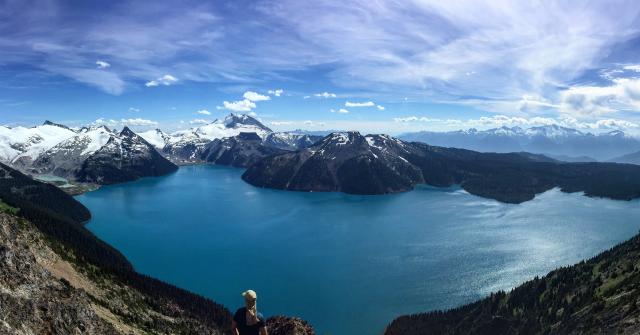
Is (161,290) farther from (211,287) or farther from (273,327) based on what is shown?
(273,327)

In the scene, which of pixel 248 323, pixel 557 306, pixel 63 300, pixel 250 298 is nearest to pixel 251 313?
pixel 248 323

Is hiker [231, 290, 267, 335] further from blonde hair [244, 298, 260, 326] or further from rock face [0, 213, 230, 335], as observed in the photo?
rock face [0, 213, 230, 335]

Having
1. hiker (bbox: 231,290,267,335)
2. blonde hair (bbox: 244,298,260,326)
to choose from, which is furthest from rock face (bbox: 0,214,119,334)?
blonde hair (bbox: 244,298,260,326)

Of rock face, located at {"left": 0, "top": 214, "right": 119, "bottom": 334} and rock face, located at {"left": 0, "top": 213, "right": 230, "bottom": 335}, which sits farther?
rock face, located at {"left": 0, "top": 213, "right": 230, "bottom": 335}

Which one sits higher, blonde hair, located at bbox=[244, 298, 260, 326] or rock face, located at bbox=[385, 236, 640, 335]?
blonde hair, located at bbox=[244, 298, 260, 326]

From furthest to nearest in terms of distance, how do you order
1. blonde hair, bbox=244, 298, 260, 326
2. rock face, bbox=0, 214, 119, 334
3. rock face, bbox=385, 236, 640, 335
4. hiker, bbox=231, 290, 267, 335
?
rock face, bbox=385, 236, 640, 335, rock face, bbox=0, 214, 119, 334, hiker, bbox=231, 290, 267, 335, blonde hair, bbox=244, 298, 260, 326

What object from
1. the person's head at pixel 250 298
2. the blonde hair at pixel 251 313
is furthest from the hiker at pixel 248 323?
the person's head at pixel 250 298

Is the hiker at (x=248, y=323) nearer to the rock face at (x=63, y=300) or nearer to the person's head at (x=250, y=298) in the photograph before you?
the person's head at (x=250, y=298)

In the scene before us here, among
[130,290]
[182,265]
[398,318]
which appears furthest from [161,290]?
[398,318]

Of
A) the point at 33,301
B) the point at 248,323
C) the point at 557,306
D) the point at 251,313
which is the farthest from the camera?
the point at 557,306

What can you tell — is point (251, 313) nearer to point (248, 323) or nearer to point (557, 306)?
point (248, 323)
